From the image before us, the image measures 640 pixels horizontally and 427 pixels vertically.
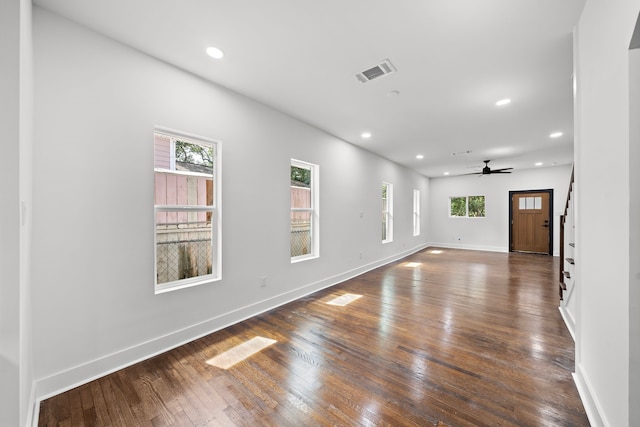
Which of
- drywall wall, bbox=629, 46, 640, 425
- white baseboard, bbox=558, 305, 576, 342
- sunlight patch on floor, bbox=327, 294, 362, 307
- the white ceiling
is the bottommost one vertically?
sunlight patch on floor, bbox=327, 294, 362, 307

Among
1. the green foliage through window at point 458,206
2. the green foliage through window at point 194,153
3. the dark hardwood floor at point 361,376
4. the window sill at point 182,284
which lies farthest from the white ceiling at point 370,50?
the green foliage through window at point 458,206

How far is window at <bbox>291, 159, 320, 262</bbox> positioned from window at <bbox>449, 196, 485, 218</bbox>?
7.09 meters

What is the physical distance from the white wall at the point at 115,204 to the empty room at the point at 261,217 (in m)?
0.02

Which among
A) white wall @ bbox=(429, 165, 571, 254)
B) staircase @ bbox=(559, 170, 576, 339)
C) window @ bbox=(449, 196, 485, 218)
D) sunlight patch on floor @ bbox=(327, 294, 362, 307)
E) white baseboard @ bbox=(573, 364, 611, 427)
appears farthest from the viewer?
window @ bbox=(449, 196, 485, 218)

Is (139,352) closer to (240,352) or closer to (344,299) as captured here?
(240,352)

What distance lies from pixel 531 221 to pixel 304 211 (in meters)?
7.98

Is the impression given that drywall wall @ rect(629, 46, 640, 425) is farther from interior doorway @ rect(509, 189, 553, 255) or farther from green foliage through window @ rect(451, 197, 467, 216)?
green foliage through window @ rect(451, 197, 467, 216)

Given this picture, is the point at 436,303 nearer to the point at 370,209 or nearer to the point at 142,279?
the point at 370,209

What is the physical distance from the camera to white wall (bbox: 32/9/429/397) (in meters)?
1.80

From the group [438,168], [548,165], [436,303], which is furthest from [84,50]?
[548,165]

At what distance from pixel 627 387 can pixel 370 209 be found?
4.70m

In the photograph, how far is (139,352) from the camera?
2199 millimetres

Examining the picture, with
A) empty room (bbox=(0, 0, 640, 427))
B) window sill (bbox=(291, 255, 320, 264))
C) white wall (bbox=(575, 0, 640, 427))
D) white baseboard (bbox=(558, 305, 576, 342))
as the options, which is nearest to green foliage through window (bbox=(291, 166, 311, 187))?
empty room (bbox=(0, 0, 640, 427))

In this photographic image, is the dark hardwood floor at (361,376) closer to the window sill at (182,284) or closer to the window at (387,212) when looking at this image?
the window sill at (182,284)
